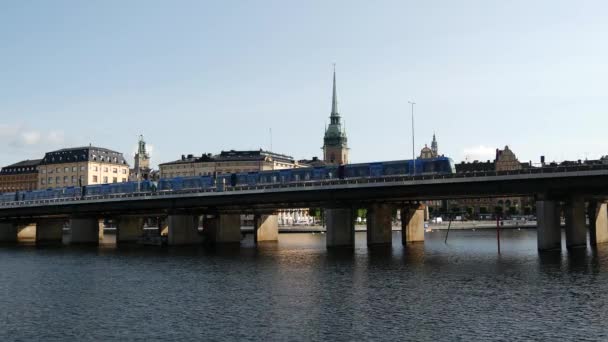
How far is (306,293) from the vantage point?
5353 centimetres

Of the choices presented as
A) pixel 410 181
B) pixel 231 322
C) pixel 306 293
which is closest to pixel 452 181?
pixel 410 181

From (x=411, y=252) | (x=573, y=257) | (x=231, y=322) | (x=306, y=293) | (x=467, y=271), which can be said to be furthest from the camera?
(x=411, y=252)

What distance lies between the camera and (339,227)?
4210 inches

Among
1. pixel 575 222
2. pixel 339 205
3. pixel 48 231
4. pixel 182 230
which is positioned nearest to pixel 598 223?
pixel 575 222

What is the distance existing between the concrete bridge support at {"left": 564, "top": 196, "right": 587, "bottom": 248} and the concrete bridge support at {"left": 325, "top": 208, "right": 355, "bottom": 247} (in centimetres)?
3245

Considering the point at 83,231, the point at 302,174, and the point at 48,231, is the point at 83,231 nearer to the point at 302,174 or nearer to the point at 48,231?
the point at 48,231

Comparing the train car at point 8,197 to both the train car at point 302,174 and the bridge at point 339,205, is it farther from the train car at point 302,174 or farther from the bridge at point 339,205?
the train car at point 302,174

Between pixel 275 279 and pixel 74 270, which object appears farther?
pixel 74 270

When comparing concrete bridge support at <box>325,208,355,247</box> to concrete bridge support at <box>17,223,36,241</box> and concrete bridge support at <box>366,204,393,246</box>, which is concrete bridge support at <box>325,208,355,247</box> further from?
concrete bridge support at <box>17,223,36,241</box>

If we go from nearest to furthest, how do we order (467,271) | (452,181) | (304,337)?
(304,337) → (467,271) → (452,181)

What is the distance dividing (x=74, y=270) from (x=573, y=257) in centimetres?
5974

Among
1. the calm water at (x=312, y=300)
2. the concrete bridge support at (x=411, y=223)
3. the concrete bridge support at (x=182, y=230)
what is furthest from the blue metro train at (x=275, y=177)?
the concrete bridge support at (x=411, y=223)

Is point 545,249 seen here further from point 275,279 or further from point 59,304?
point 59,304

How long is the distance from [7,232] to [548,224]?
127 metres
